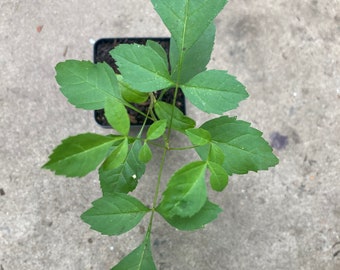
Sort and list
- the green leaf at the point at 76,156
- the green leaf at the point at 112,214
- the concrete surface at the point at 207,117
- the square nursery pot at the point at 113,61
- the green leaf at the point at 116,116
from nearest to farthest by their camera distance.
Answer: the green leaf at the point at 76,156 → the green leaf at the point at 116,116 → the green leaf at the point at 112,214 → the square nursery pot at the point at 113,61 → the concrete surface at the point at 207,117

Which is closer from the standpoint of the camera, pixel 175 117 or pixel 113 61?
pixel 175 117

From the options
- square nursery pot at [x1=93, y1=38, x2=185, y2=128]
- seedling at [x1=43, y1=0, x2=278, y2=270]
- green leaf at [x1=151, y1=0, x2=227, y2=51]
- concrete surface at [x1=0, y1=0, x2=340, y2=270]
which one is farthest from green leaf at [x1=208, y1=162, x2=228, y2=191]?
concrete surface at [x1=0, y1=0, x2=340, y2=270]

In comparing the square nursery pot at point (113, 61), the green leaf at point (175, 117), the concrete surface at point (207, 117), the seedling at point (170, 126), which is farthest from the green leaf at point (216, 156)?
the concrete surface at point (207, 117)

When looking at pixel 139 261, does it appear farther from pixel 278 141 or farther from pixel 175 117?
pixel 278 141

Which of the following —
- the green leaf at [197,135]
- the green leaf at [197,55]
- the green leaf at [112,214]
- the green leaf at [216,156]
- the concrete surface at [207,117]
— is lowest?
the concrete surface at [207,117]

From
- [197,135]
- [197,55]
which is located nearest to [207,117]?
[197,55]

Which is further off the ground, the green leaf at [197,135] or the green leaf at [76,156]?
the green leaf at [76,156]

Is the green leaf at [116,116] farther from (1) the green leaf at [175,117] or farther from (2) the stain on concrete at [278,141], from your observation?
(2) the stain on concrete at [278,141]
